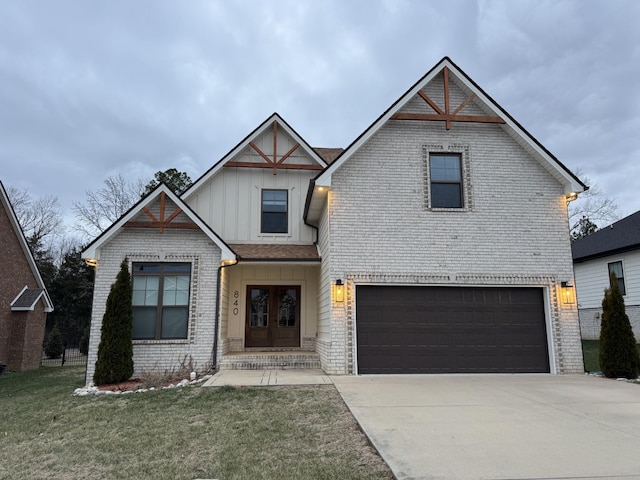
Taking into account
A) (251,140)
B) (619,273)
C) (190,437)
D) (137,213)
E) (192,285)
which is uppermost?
(251,140)

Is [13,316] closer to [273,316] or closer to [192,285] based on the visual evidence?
[192,285]

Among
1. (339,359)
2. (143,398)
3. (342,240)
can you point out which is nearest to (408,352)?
(339,359)

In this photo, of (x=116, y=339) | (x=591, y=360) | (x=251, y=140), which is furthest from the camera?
(x=251, y=140)

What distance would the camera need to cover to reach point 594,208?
29969 mm

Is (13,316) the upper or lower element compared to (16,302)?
lower

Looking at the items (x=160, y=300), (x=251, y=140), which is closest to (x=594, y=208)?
(x=251, y=140)

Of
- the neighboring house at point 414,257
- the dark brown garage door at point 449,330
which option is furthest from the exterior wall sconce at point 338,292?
the dark brown garage door at point 449,330

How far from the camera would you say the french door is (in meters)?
12.7

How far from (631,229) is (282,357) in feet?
52.9

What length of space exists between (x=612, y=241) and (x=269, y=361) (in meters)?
16.1

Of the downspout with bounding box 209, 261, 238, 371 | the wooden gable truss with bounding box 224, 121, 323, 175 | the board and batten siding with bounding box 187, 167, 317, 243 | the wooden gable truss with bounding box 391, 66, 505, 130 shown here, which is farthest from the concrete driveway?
the wooden gable truss with bounding box 224, 121, 323, 175

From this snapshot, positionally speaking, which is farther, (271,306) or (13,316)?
(13,316)

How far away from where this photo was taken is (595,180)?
30812mm

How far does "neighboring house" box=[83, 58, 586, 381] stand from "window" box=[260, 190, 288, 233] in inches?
67.9
